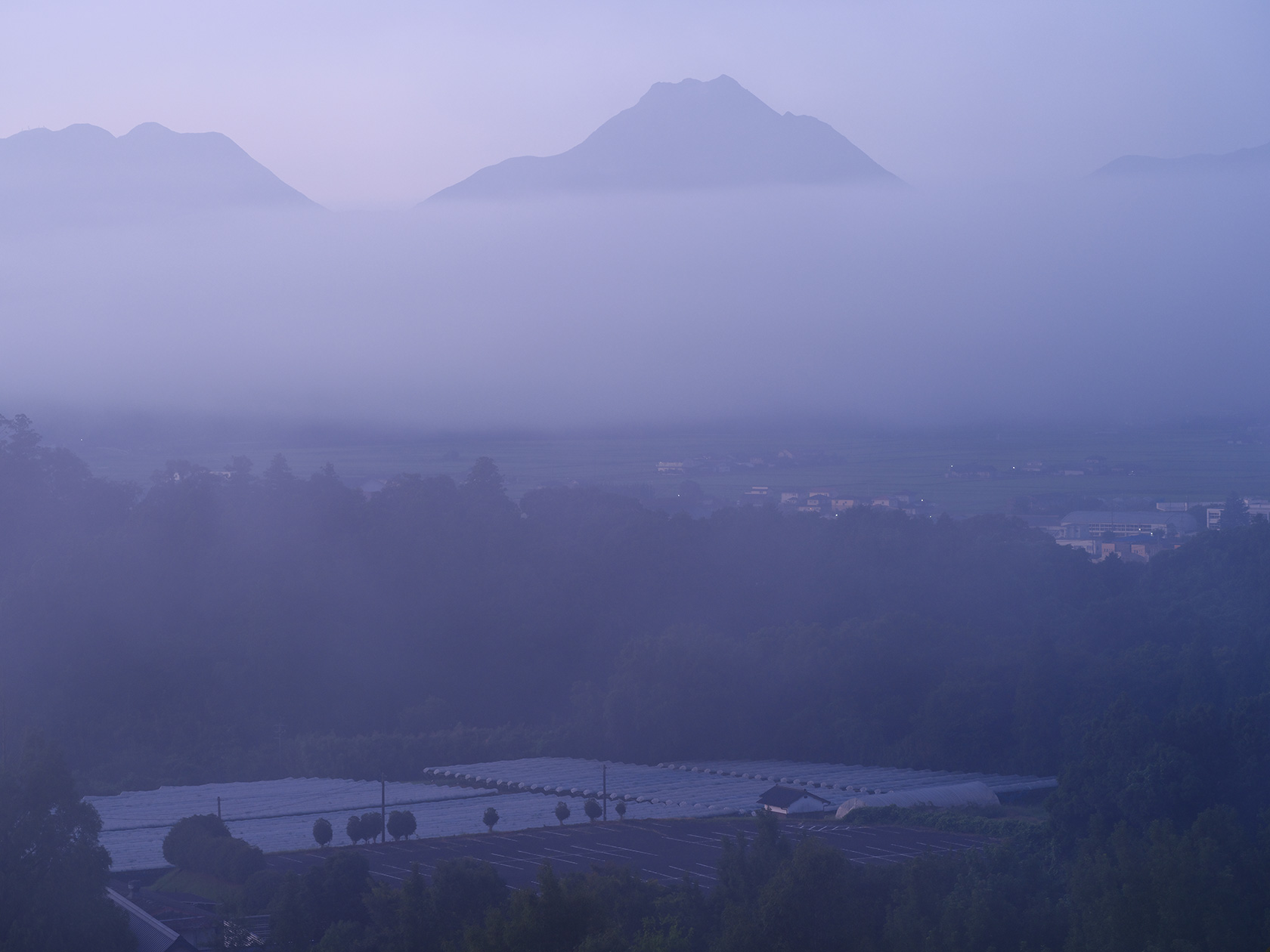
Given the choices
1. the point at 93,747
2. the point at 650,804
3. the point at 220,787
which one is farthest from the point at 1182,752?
the point at 93,747

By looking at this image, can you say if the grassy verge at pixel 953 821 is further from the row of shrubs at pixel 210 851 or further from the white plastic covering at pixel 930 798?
the row of shrubs at pixel 210 851

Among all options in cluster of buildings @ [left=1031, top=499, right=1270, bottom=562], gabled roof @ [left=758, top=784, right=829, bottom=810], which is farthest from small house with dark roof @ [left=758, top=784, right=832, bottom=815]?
cluster of buildings @ [left=1031, top=499, right=1270, bottom=562]

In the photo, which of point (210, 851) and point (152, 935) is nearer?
point (152, 935)

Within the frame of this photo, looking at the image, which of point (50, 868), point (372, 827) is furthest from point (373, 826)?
point (50, 868)

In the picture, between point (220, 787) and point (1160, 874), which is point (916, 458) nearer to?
point (220, 787)

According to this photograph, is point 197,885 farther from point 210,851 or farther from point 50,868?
point 50,868

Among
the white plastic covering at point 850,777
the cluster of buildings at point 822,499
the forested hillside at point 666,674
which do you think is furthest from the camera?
the cluster of buildings at point 822,499

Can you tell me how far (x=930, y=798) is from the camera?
16.1 m

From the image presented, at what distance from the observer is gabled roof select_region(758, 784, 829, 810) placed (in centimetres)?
1550

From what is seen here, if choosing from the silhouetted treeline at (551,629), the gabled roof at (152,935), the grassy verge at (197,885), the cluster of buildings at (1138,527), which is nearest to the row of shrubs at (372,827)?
the grassy verge at (197,885)

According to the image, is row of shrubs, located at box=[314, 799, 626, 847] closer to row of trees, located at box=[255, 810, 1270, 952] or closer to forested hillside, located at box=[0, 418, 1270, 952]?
forested hillside, located at box=[0, 418, 1270, 952]

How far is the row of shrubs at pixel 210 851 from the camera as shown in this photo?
1205 centimetres

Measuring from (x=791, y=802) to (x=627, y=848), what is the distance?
3320 millimetres

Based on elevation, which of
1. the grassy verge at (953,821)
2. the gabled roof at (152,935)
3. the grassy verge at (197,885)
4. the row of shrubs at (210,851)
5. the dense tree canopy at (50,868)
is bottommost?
the grassy verge at (953,821)
